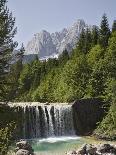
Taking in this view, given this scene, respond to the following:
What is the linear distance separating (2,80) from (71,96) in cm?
5214

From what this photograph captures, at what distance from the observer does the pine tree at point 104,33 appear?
98.6 metres

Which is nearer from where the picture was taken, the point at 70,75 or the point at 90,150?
the point at 90,150

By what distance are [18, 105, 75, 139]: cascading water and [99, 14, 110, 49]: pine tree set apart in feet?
118

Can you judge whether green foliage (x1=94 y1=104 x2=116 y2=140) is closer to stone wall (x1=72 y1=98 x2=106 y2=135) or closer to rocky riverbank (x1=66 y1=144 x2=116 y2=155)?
stone wall (x1=72 y1=98 x2=106 y2=135)

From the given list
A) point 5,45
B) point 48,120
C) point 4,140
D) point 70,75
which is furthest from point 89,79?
point 4,140

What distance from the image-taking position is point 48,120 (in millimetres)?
63781

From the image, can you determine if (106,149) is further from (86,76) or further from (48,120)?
(86,76)

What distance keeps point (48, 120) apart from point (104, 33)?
43.9 m

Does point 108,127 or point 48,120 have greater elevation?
point 48,120

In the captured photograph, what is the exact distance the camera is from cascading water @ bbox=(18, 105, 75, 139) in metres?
62.1

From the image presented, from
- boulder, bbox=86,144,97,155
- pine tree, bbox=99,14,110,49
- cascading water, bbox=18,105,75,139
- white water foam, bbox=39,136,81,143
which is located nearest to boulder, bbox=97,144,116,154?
boulder, bbox=86,144,97,155

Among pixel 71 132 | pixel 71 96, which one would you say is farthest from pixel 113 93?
pixel 71 96

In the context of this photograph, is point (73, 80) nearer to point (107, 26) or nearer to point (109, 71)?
point (109, 71)

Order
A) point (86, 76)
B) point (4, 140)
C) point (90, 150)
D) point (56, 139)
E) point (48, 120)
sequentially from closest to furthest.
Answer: point (4, 140) → point (90, 150) → point (56, 139) → point (48, 120) → point (86, 76)
